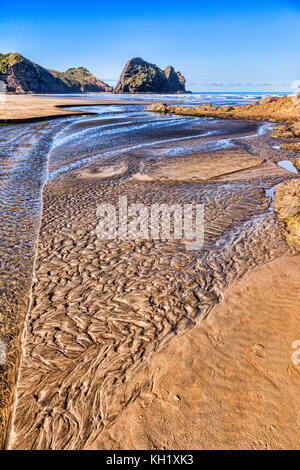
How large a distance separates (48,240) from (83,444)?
362 centimetres

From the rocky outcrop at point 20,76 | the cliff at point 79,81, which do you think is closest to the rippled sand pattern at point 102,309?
the rocky outcrop at point 20,76

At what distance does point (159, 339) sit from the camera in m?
2.94

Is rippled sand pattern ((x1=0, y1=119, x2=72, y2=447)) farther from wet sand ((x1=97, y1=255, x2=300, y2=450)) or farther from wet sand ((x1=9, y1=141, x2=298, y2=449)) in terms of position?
wet sand ((x1=97, y1=255, x2=300, y2=450))

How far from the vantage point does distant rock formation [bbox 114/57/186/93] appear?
11406 cm

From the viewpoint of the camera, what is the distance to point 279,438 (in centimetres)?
197

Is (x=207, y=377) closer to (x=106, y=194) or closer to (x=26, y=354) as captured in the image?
(x=26, y=354)

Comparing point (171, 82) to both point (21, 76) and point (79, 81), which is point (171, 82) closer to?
point (79, 81)

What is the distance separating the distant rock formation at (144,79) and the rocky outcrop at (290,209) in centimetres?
12371

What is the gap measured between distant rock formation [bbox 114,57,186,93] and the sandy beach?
12537cm

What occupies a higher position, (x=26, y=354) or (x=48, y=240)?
(x=48, y=240)

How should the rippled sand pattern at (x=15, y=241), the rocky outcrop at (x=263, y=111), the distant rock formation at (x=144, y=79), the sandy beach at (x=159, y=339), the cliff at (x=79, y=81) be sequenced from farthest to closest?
1. the cliff at (x=79, y=81)
2. the distant rock formation at (x=144, y=79)
3. the rocky outcrop at (x=263, y=111)
4. the rippled sand pattern at (x=15, y=241)
5. the sandy beach at (x=159, y=339)

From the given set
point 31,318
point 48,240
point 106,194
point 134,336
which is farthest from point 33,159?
point 134,336

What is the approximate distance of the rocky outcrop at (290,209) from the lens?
476cm

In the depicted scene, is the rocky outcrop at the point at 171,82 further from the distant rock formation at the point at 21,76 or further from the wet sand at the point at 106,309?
the wet sand at the point at 106,309
